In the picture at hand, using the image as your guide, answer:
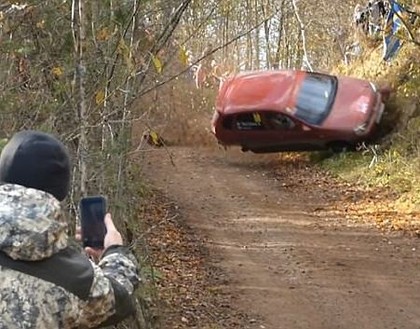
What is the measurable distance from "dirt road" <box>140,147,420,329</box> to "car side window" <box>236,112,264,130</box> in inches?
38.2

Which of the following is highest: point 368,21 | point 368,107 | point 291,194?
point 368,21

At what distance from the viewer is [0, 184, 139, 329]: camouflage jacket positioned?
105 inches

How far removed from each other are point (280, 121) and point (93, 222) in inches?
617

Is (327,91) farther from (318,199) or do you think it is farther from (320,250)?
(320,250)

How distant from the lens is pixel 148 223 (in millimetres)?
12047

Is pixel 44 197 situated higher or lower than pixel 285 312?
higher

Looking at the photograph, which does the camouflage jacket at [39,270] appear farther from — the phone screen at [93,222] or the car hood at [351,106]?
the car hood at [351,106]

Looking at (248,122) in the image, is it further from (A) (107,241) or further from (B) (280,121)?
(A) (107,241)

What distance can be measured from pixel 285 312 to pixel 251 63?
1084 inches

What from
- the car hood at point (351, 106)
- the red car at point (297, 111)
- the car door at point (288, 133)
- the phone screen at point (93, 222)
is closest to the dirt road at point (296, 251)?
the car door at point (288, 133)

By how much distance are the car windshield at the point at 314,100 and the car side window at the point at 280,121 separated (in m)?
0.22

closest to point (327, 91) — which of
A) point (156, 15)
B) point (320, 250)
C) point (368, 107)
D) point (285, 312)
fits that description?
point (368, 107)

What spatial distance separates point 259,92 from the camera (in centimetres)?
1884

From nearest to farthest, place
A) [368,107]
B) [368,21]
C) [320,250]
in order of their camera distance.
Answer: [320,250] < [368,107] < [368,21]
